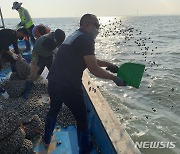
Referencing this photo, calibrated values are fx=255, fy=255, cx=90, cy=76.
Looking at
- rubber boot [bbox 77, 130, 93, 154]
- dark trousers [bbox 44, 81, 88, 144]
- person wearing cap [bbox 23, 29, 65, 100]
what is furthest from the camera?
person wearing cap [bbox 23, 29, 65, 100]

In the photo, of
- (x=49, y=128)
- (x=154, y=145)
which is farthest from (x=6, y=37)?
(x=154, y=145)

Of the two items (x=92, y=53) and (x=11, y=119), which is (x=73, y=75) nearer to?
(x=92, y=53)

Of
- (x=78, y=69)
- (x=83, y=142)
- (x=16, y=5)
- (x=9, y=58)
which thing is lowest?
(x=83, y=142)

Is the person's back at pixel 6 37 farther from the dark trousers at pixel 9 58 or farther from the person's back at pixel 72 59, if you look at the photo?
the person's back at pixel 72 59

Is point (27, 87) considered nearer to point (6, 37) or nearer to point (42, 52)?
point (42, 52)

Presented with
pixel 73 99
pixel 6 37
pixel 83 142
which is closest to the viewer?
pixel 73 99

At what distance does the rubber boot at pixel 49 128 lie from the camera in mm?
4598

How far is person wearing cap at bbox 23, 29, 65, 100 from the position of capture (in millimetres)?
6246

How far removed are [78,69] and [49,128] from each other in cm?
137

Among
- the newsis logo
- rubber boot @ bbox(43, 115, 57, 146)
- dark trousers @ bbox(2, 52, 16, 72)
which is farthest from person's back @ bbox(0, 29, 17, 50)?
the newsis logo

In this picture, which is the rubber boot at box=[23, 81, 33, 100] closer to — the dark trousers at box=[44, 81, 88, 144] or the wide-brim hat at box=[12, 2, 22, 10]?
the dark trousers at box=[44, 81, 88, 144]

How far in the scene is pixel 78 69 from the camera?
13.1 ft

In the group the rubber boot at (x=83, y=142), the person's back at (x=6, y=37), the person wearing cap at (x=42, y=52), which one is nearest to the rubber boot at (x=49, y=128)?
the rubber boot at (x=83, y=142)

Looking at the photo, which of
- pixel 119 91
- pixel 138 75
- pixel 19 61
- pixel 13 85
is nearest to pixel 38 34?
pixel 19 61
